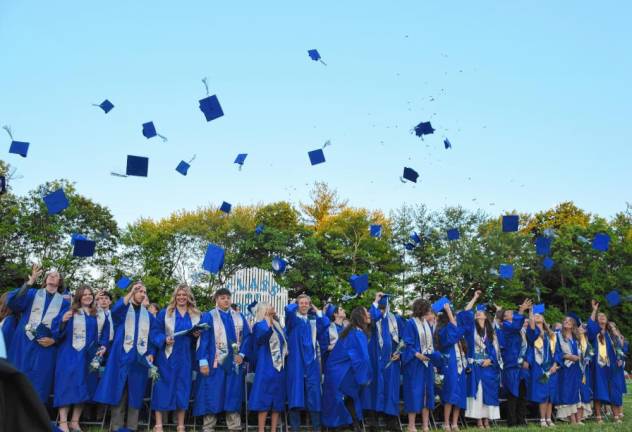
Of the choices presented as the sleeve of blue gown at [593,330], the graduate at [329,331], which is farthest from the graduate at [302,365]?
the sleeve of blue gown at [593,330]

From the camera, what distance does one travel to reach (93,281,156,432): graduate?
316 inches

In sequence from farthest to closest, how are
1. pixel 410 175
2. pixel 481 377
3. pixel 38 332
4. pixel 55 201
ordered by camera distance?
pixel 410 175 < pixel 55 201 < pixel 481 377 < pixel 38 332

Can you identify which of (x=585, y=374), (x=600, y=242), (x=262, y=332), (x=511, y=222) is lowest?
(x=585, y=374)

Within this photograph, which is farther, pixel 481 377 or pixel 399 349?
pixel 481 377

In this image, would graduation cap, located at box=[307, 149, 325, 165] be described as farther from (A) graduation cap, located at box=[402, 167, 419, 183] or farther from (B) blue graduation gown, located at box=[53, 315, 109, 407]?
(B) blue graduation gown, located at box=[53, 315, 109, 407]

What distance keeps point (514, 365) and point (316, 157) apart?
5.87 meters

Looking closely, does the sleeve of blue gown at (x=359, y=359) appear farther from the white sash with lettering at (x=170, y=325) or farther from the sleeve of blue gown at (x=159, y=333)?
the sleeve of blue gown at (x=159, y=333)

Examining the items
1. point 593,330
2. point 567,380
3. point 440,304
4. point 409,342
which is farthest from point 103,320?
point 593,330

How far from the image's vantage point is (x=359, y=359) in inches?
334

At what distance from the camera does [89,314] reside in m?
8.30

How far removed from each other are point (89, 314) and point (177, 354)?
1.31m

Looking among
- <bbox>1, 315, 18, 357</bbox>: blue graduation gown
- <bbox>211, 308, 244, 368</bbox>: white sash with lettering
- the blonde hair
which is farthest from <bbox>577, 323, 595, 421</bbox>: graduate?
<bbox>1, 315, 18, 357</bbox>: blue graduation gown

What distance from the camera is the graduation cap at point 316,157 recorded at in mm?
13289

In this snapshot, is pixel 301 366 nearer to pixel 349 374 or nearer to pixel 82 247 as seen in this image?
pixel 349 374
